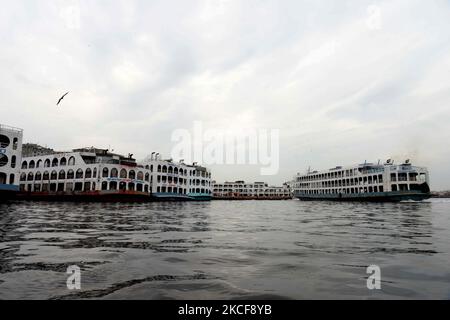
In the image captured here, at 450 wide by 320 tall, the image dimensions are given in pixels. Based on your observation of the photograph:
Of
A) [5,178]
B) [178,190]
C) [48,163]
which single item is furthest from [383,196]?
[48,163]

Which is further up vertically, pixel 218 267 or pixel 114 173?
pixel 114 173

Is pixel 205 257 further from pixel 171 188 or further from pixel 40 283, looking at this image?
pixel 171 188

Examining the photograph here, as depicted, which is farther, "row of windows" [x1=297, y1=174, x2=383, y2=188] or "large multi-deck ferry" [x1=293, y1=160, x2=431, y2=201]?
"row of windows" [x1=297, y1=174, x2=383, y2=188]

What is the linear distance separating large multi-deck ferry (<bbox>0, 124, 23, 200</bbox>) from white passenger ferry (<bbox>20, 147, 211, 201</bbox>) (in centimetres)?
777

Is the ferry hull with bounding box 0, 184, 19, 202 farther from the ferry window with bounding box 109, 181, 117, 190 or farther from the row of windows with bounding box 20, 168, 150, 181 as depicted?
the ferry window with bounding box 109, 181, 117, 190

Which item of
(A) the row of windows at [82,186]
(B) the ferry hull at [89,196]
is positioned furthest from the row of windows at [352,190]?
(B) the ferry hull at [89,196]

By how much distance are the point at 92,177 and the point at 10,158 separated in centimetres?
1246

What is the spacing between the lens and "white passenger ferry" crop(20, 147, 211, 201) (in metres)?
45.7

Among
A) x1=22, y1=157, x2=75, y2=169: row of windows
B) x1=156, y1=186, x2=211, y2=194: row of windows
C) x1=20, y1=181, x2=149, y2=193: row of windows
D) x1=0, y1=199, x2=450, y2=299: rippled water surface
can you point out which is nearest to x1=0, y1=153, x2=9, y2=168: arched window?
x1=20, y1=181, x2=149, y2=193: row of windows

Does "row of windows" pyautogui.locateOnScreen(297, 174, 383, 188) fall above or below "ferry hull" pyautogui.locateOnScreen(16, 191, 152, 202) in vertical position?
above

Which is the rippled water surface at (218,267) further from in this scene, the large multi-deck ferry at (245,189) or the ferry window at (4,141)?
the large multi-deck ferry at (245,189)

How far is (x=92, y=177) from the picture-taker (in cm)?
4988

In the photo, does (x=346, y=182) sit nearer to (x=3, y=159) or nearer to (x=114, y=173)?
(x=114, y=173)
